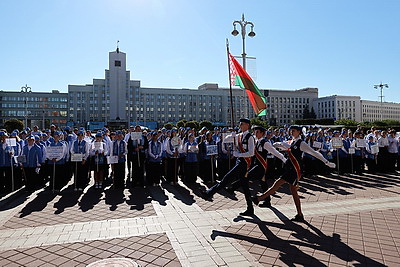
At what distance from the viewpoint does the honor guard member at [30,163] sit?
9.83 metres

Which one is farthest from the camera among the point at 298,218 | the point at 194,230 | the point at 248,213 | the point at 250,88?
the point at 250,88

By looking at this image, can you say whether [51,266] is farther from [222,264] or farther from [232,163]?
[232,163]

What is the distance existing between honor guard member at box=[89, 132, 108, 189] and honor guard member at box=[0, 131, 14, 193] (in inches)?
102

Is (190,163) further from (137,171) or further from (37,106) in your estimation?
(37,106)

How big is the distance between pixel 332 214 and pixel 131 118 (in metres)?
113

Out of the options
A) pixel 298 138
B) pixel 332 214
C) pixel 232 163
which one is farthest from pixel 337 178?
pixel 298 138

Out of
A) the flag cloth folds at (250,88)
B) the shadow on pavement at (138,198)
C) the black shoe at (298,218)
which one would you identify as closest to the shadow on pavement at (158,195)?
the shadow on pavement at (138,198)

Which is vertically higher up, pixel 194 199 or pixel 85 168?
pixel 85 168

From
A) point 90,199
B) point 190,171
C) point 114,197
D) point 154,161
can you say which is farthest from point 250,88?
point 90,199

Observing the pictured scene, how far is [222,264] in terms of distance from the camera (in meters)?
4.37

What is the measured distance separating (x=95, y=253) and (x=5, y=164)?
6930mm

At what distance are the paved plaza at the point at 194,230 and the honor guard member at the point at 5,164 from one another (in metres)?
0.95

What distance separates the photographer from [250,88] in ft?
42.8

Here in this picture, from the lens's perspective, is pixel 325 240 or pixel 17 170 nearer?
pixel 325 240
